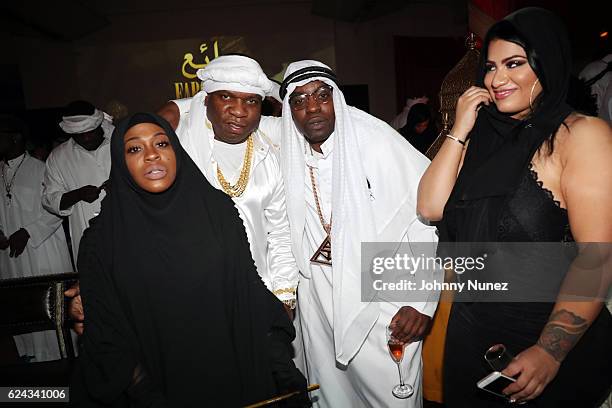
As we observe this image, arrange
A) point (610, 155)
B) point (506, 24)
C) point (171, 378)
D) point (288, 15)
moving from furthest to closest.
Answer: point (288, 15)
point (171, 378)
point (506, 24)
point (610, 155)

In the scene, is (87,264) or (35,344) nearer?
(87,264)

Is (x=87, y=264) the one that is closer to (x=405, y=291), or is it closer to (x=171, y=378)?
(x=171, y=378)

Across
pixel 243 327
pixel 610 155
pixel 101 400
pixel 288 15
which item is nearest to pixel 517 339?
pixel 610 155

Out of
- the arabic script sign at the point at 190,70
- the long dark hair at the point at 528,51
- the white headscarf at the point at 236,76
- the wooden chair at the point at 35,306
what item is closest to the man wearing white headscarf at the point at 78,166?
the wooden chair at the point at 35,306

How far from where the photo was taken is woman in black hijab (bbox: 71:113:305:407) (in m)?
1.91

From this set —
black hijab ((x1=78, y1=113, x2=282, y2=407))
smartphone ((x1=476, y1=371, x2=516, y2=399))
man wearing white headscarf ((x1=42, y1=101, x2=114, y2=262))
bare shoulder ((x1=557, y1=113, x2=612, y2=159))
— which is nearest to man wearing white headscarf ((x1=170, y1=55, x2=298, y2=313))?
black hijab ((x1=78, y1=113, x2=282, y2=407))

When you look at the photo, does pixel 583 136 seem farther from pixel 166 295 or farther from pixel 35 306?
pixel 35 306

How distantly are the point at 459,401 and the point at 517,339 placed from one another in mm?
376

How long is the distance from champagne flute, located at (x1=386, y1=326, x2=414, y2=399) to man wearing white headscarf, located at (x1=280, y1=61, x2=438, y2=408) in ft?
0.13

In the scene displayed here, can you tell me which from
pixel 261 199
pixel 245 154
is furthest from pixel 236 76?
pixel 261 199

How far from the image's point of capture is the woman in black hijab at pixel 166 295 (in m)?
1.91

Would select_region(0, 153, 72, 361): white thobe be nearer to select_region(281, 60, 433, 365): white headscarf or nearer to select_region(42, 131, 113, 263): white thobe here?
select_region(42, 131, 113, 263): white thobe

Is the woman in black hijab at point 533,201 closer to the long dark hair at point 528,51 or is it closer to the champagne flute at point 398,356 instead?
the long dark hair at point 528,51

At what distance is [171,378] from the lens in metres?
2.01
